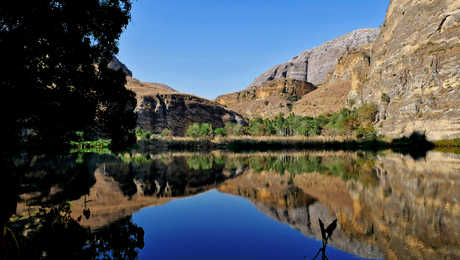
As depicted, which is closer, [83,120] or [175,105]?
[83,120]

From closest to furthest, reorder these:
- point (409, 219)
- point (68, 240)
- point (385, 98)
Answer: point (68, 240) < point (409, 219) < point (385, 98)

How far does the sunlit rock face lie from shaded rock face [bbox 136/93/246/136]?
13781 centimetres

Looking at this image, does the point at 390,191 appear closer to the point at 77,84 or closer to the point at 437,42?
the point at 77,84

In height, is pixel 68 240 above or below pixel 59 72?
below

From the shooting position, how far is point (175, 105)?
541ft

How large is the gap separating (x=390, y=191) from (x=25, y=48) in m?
14.1

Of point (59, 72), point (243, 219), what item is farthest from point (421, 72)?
point (59, 72)

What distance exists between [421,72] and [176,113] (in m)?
121

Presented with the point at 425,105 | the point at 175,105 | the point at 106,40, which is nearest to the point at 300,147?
the point at 425,105

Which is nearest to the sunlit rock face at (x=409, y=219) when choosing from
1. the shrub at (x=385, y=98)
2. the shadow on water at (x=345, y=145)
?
the shadow on water at (x=345, y=145)

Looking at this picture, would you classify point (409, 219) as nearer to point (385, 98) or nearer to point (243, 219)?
point (243, 219)

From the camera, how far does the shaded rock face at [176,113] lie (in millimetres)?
149100

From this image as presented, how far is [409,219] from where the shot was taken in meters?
8.68

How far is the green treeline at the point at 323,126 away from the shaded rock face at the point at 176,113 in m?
38.9
